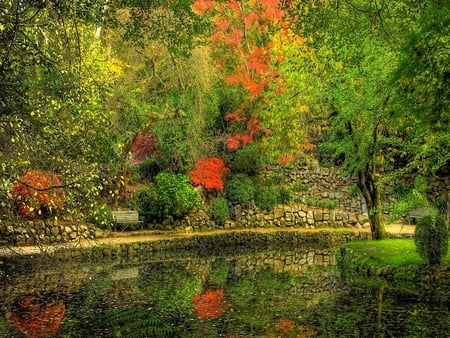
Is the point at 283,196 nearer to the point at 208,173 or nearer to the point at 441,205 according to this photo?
the point at 208,173

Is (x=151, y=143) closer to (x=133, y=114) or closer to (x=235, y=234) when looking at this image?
(x=133, y=114)

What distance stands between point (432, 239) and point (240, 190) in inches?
557

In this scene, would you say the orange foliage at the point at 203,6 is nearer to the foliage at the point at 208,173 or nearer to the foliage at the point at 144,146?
the foliage at the point at 144,146

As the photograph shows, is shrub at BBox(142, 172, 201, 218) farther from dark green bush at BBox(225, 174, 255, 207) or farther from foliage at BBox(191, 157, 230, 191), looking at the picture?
dark green bush at BBox(225, 174, 255, 207)

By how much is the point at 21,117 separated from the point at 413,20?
23.3 feet

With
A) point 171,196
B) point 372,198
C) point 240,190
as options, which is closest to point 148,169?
point 171,196

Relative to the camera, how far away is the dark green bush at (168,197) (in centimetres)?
2609

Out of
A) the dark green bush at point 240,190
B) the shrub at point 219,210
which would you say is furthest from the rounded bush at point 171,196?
the dark green bush at point 240,190

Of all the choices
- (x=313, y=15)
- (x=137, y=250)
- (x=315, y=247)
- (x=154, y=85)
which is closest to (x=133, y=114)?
(x=154, y=85)

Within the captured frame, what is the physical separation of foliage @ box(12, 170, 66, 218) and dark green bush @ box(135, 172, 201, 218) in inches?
199

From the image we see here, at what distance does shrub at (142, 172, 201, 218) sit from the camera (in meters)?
26.1

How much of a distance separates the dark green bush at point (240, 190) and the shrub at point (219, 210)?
982mm

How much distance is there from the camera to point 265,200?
30.1 metres

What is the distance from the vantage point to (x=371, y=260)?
62.9 ft
